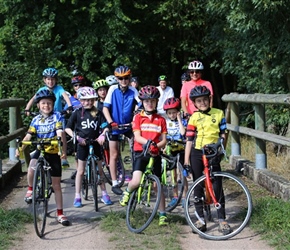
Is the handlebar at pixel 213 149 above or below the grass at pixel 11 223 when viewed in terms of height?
above

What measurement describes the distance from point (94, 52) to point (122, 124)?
30.3ft

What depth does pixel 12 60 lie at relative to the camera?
1750cm

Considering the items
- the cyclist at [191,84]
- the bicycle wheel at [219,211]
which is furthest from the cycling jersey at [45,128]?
the cyclist at [191,84]

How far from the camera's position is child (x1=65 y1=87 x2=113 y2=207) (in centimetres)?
802

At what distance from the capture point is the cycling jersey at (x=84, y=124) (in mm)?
8070

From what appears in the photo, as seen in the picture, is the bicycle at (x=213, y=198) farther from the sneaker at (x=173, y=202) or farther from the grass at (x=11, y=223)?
the grass at (x=11, y=223)

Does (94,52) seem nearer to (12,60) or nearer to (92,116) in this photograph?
(12,60)

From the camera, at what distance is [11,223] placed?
6934 millimetres

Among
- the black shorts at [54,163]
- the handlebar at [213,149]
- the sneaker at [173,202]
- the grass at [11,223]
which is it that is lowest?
the grass at [11,223]

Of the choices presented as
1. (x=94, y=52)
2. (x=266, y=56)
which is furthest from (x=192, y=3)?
(x=266, y=56)

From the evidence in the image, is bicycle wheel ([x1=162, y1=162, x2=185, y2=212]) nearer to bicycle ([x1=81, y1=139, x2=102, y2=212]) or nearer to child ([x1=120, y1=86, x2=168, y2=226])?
child ([x1=120, y1=86, x2=168, y2=226])

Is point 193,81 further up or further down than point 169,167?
further up

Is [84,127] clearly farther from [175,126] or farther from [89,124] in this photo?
[175,126]

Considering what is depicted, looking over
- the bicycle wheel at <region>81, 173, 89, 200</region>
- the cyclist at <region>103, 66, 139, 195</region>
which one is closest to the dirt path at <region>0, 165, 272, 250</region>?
the bicycle wheel at <region>81, 173, 89, 200</region>
